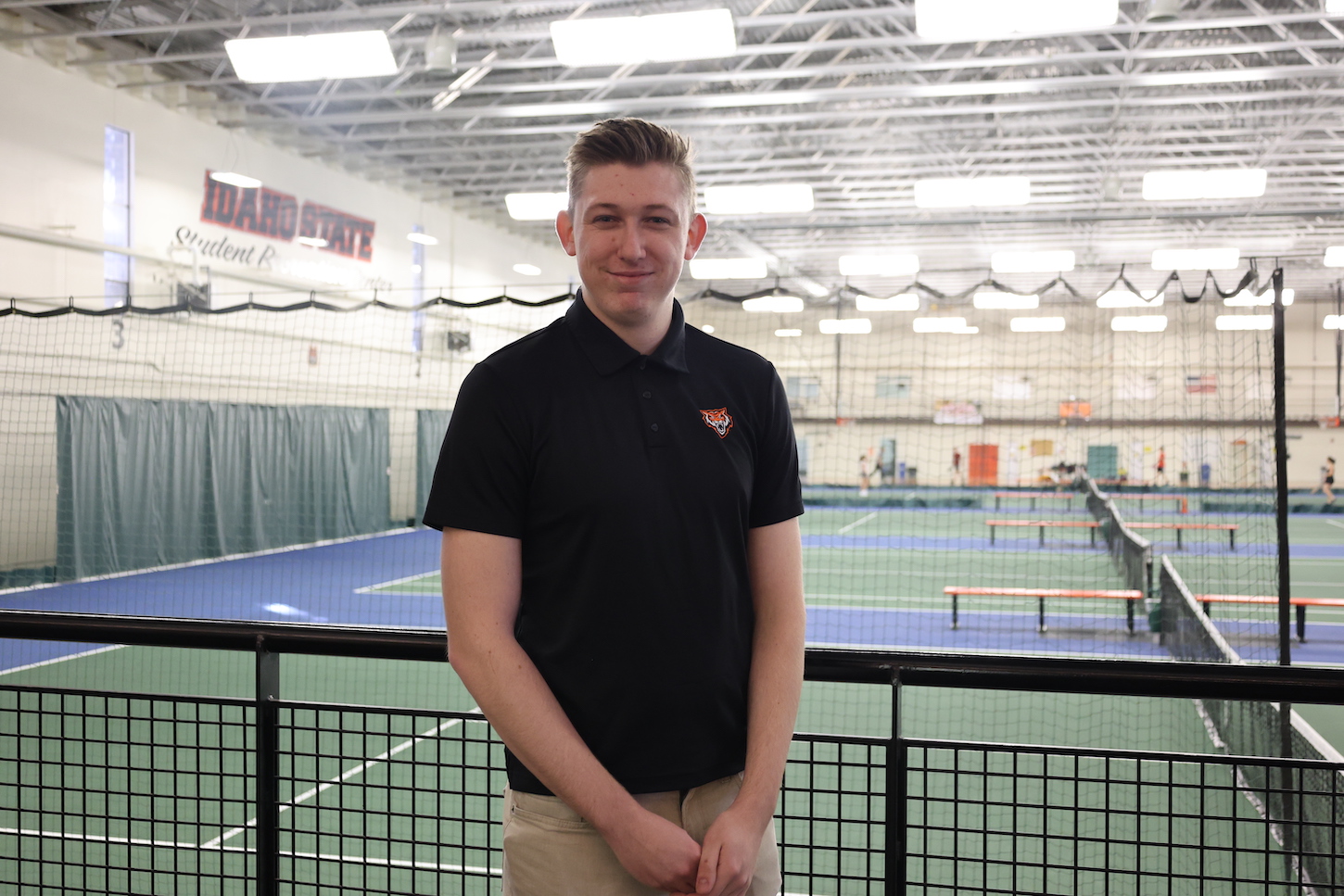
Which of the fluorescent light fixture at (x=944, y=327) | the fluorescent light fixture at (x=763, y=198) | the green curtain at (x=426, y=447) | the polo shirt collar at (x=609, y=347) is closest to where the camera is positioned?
the polo shirt collar at (x=609, y=347)

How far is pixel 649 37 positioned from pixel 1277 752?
6223mm

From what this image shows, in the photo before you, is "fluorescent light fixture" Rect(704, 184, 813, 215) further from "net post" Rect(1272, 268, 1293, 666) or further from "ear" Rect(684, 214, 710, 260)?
"ear" Rect(684, 214, 710, 260)

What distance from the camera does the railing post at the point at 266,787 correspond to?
Result: 1908 millimetres

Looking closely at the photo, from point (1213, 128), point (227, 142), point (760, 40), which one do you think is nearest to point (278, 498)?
point (227, 142)

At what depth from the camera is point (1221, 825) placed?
5309 millimetres

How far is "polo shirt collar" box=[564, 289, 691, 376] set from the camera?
146 centimetres

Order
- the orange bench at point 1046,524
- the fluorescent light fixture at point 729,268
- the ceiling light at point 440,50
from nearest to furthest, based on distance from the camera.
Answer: the ceiling light at point 440,50, the orange bench at point 1046,524, the fluorescent light fixture at point 729,268

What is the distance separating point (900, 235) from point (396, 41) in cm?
1345

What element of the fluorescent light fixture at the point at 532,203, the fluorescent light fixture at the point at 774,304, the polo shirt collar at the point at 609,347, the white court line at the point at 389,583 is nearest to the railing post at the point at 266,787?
the polo shirt collar at the point at 609,347

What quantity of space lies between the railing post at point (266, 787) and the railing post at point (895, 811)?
1.12 m

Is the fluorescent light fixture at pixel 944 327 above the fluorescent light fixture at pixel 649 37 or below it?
below

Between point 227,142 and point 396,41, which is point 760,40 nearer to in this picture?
point 396,41

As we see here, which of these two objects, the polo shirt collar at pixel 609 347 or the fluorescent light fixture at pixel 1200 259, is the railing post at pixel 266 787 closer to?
the polo shirt collar at pixel 609 347

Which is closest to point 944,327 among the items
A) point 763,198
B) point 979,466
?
point 763,198
